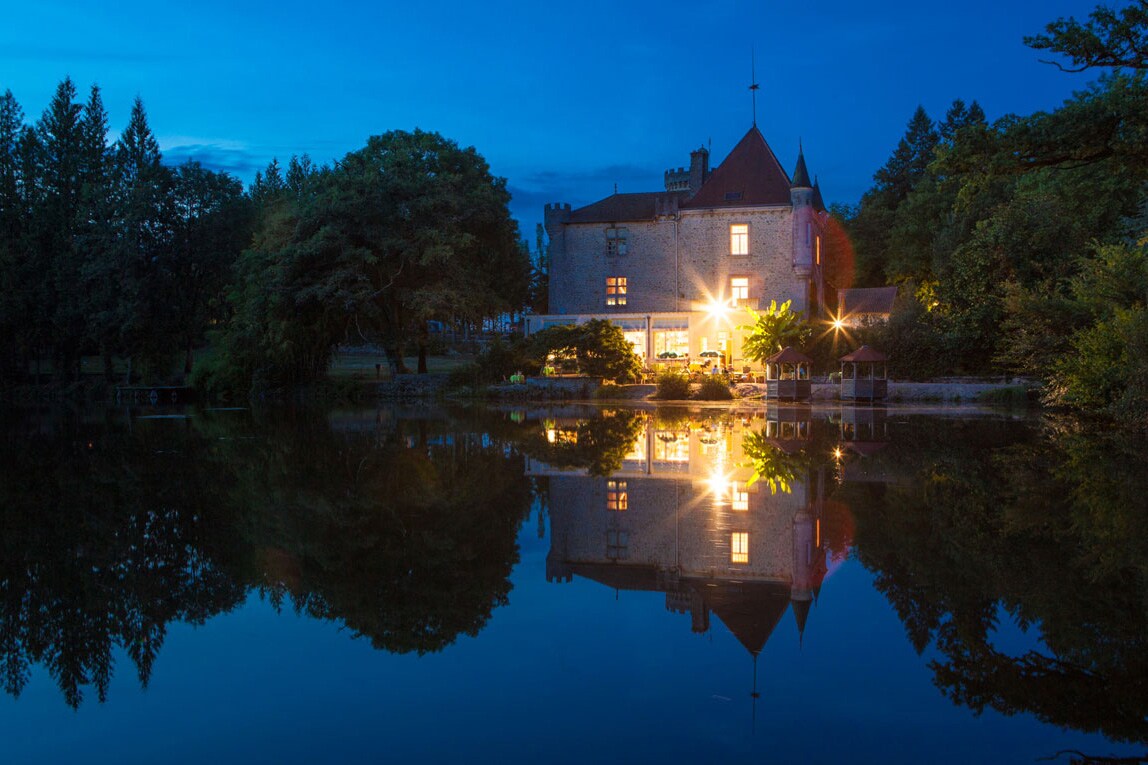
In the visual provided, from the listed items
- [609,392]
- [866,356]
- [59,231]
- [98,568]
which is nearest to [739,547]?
[98,568]

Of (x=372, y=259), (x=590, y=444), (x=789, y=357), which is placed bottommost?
(x=590, y=444)

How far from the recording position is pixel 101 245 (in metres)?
47.7

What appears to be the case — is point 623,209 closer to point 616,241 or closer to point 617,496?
point 616,241

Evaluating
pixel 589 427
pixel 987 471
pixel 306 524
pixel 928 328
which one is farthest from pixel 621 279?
pixel 306 524

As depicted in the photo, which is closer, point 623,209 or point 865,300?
point 623,209

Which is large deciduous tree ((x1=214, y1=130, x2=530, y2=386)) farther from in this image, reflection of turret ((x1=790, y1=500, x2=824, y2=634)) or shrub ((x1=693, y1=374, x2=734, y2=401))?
reflection of turret ((x1=790, y1=500, x2=824, y2=634))

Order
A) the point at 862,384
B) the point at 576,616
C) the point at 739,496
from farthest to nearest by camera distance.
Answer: the point at 862,384
the point at 739,496
the point at 576,616

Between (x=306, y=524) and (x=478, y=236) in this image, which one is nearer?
(x=306, y=524)

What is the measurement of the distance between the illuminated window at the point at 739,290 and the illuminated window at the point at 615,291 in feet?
17.8

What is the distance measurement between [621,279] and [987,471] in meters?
35.1

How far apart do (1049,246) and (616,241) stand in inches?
821

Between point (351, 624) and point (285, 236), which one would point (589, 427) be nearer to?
point (351, 624)

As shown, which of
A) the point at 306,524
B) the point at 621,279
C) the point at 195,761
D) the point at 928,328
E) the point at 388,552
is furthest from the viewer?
the point at 621,279

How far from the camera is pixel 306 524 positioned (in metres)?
9.59
